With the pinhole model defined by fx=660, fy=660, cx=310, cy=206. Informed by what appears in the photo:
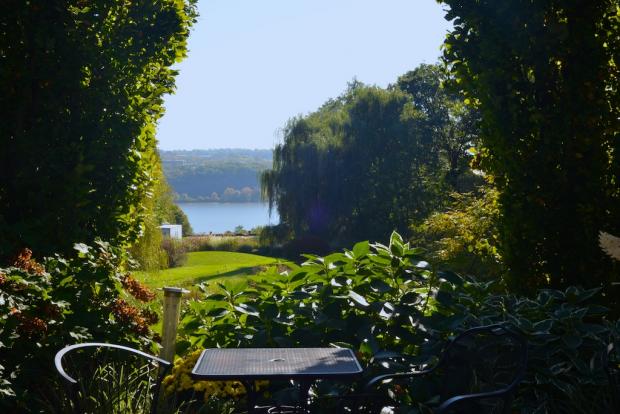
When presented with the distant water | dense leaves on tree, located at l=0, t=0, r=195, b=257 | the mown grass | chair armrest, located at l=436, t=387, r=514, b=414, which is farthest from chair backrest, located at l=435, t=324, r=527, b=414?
the distant water

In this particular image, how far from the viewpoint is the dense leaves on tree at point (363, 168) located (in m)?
26.0

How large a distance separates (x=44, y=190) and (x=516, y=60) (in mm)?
3388

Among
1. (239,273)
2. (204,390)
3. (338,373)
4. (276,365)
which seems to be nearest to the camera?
(338,373)

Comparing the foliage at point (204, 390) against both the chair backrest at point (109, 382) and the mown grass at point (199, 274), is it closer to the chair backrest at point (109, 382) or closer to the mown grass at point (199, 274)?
the chair backrest at point (109, 382)

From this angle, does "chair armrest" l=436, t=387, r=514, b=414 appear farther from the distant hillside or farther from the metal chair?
the distant hillside

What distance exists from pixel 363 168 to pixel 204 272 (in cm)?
1051

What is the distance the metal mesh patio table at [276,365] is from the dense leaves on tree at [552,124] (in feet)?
7.29

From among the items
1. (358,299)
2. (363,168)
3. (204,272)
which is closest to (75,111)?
(358,299)

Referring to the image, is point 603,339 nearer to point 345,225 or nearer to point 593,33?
point 593,33

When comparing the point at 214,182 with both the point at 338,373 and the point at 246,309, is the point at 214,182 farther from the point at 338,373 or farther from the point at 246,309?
the point at 338,373

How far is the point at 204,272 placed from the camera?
18.5 m

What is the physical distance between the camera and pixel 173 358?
4402mm

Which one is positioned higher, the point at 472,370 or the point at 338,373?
the point at 338,373

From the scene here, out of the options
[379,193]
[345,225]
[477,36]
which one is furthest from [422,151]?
[477,36]
